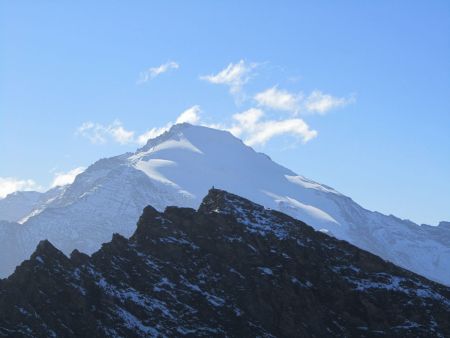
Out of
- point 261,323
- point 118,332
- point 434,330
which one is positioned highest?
point 434,330

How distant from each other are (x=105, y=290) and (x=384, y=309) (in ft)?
121

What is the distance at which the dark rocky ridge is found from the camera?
100188 mm

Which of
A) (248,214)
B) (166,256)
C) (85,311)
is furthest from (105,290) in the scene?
(248,214)

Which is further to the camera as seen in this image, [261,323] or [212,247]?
[212,247]

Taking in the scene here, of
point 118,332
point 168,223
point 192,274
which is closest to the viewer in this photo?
point 118,332

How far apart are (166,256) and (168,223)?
7650 mm

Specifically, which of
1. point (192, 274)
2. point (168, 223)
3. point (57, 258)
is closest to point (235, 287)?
point (192, 274)

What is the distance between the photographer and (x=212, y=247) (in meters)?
119

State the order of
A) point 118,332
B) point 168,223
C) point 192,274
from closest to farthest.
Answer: point 118,332 → point 192,274 → point 168,223

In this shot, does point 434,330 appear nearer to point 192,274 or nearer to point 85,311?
point 192,274

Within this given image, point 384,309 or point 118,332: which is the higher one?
point 384,309

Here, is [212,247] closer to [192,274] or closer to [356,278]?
[192,274]

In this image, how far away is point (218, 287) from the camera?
368 feet

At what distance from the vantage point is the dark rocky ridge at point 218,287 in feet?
329
